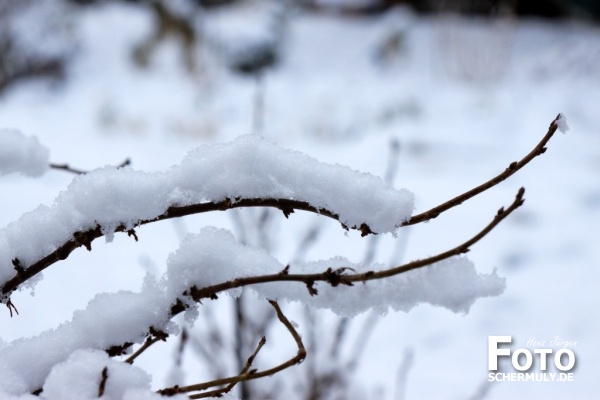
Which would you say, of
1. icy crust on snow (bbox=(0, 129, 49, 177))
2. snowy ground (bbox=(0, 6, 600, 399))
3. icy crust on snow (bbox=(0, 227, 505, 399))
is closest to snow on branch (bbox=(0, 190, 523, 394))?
icy crust on snow (bbox=(0, 227, 505, 399))

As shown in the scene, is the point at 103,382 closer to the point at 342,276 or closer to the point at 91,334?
the point at 91,334

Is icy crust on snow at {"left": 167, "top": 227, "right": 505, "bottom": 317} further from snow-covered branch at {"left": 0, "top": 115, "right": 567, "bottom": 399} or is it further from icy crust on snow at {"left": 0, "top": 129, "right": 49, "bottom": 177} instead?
icy crust on snow at {"left": 0, "top": 129, "right": 49, "bottom": 177}

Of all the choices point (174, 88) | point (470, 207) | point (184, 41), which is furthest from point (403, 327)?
point (184, 41)

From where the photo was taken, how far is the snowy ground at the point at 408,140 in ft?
11.2

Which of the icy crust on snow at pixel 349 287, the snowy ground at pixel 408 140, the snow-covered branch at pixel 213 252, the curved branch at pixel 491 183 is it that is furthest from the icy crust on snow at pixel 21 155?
the snowy ground at pixel 408 140

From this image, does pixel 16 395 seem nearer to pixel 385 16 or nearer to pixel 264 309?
pixel 264 309

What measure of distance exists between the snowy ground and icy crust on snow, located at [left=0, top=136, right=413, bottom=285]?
39.8 inches

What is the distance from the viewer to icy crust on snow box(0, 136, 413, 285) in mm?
703

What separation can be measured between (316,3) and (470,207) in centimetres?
675

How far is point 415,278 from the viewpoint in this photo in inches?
27.8

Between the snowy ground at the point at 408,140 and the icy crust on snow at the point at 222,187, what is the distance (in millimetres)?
1010

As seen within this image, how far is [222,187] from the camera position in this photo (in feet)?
2.32

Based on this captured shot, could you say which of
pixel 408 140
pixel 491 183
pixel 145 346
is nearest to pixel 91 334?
pixel 145 346

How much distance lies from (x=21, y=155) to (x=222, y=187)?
375 millimetres
